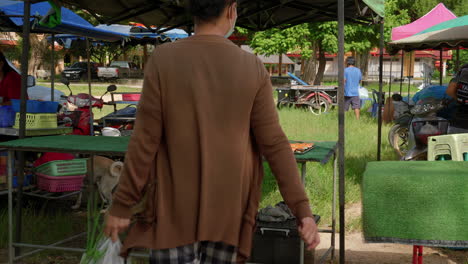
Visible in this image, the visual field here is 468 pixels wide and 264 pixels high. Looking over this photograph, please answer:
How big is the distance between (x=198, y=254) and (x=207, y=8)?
0.99 meters

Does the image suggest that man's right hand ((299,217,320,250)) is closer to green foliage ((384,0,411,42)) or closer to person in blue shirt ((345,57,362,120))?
person in blue shirt ((345,57,362,120))

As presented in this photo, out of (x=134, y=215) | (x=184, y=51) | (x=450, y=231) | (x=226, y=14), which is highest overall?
(x=226, y=14)

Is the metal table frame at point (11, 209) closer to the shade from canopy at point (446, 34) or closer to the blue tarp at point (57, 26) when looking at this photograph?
the blue tarp at point (57, 26)

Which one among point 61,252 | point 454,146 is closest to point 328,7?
point 454,146

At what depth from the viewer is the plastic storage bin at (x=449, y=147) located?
4645 millimetres

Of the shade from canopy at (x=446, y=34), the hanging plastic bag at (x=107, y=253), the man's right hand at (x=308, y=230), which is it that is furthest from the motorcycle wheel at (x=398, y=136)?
the man's right hand at (x=308, y=230)

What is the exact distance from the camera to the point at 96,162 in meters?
6.14

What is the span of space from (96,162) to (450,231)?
390 cm

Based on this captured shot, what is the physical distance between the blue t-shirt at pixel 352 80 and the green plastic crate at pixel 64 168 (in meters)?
10.7

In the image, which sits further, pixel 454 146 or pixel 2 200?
pixel 2 200

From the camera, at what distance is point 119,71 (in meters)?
41.1

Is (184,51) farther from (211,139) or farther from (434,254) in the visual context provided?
(434,254)

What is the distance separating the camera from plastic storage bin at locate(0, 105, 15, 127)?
20.1 feet

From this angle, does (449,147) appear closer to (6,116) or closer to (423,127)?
(423,127)
